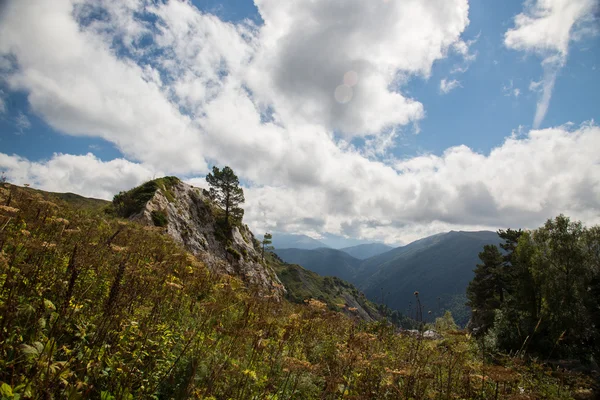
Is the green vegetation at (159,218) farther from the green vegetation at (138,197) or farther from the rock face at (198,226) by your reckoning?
the green vegetation at (138,197)

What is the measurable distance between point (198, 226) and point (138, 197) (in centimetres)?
1091

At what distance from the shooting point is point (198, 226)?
4116cm

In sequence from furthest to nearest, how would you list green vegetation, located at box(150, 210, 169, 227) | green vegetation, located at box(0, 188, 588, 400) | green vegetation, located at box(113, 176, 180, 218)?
green vegetation, located at box(113, 176, 180, 218) < green vegetation, located at box(150, 210, 169, 227) < green vegetation, located at box(0, 188, 588, 400)

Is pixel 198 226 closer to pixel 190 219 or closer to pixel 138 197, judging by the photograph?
pixel 190 219

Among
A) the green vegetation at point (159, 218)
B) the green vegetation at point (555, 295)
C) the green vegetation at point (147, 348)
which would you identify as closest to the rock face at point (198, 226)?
the green vegetation at point (159, 218)

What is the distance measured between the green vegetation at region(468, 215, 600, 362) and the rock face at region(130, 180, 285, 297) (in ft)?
81.9

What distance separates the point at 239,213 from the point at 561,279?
46645mm

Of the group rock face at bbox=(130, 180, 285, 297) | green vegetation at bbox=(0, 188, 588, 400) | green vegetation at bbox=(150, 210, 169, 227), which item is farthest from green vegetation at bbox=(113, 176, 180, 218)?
green vegetation at bbox=(0, 188, 588, 400)

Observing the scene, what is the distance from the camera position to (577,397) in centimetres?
895

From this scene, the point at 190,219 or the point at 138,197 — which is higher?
the point at 138,197

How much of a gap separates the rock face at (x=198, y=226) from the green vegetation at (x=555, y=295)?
25.0 meters

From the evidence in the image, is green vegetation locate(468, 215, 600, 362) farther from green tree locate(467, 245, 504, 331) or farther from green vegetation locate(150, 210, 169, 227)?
green vegetation locate(150, 210, 169, 227)

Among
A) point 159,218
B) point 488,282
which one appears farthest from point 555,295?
point 159,218

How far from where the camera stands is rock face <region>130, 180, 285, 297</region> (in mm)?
30312
